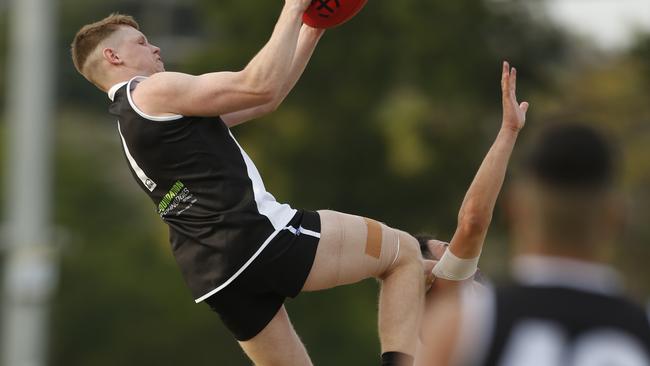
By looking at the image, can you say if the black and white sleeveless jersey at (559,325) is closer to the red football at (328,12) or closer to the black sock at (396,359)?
the black sock at (396,359)

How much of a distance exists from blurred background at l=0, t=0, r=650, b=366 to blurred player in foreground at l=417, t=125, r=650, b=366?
26.4 metres

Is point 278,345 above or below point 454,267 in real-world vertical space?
below

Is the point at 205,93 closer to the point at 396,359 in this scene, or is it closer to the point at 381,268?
the point at 381,268

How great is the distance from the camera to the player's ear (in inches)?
281

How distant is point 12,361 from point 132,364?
7342 mm

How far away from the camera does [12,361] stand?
28.7m

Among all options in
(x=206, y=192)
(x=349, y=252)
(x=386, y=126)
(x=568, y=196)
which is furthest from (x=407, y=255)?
(x=386, y=126)

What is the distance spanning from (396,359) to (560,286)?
261cm

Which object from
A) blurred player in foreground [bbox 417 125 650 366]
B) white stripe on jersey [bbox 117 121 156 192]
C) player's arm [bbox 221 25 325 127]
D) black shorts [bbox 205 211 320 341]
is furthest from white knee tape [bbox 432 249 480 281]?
blurred player in foreground [bbox 417 125 650 366]

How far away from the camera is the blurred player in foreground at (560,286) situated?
416cm

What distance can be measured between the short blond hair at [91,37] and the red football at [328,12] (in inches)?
35.0

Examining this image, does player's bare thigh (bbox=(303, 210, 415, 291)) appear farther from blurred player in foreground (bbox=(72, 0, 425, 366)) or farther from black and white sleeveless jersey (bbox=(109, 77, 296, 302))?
black and white sleeveless jersey (bbox=(109, 77, 296, 302))

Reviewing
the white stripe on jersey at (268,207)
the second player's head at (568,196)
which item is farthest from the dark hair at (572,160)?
the white stripe on jersey at (268,207)

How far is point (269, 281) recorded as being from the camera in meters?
6.80
